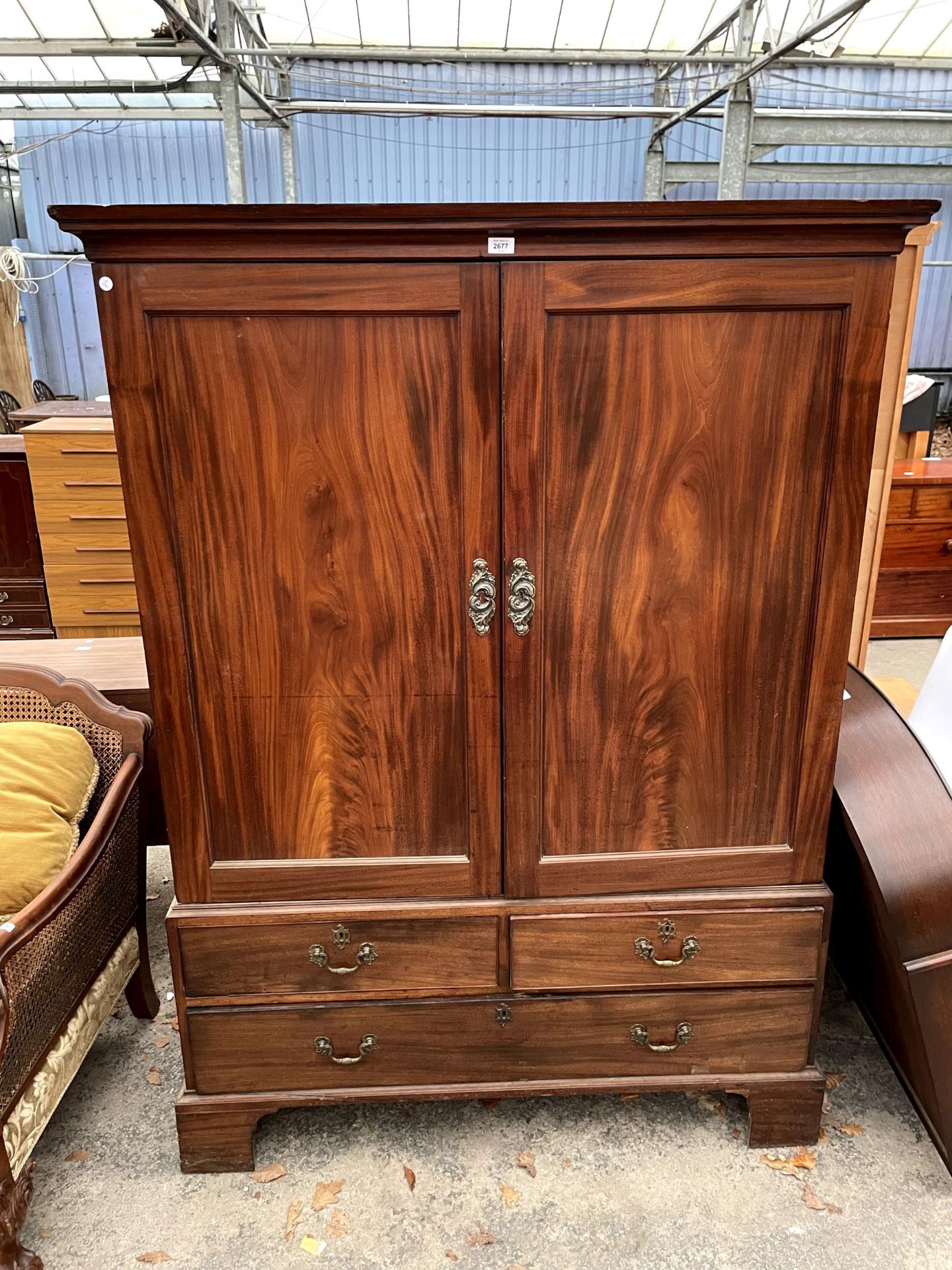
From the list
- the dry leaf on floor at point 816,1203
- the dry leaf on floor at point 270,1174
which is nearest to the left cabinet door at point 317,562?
the dry leaf on floor at point 270,1174

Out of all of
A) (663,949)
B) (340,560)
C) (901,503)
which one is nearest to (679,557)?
(340,560)

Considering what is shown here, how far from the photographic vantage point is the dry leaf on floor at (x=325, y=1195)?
1.67 m

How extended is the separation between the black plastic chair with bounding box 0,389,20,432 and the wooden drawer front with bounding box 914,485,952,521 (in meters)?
5.64

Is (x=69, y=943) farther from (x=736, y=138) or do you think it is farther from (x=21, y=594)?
(x=736, y=138)

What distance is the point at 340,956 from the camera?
65.3 inches

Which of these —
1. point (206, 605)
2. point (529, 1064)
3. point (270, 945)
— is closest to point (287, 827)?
point (270, 945)

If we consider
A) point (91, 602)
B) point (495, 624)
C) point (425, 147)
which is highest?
point (425, 147)

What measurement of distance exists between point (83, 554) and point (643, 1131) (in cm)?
361

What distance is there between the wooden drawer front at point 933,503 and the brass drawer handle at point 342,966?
4.06 m

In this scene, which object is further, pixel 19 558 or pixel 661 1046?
pixel 19 558

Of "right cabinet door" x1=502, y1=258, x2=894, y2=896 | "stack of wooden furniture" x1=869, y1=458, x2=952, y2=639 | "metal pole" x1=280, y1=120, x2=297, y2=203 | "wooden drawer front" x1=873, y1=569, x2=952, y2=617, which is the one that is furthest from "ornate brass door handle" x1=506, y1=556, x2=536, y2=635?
"metal pole" x1=280, y1=120, x2=297, y2=203

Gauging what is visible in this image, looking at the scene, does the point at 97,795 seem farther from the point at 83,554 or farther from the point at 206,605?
the point at 83,554

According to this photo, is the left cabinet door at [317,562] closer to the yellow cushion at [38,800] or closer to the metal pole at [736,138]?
the yellow cushion at [38,800]

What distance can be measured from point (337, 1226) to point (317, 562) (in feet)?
4.34
